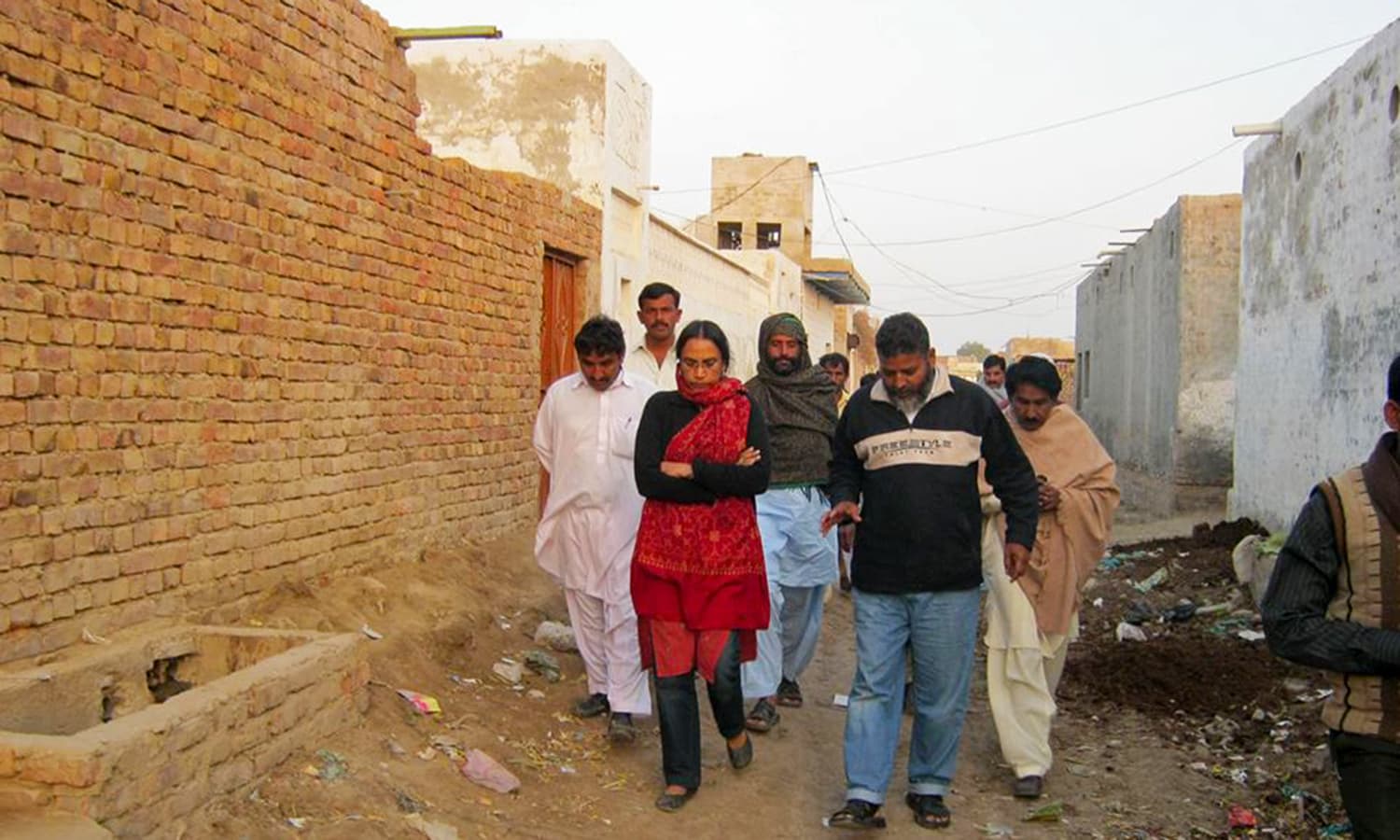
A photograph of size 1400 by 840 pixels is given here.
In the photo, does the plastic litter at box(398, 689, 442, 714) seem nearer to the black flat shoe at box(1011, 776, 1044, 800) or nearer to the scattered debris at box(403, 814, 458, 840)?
the scattered debris at box(403, 814, 458, 840)

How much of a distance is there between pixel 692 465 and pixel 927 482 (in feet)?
2.74

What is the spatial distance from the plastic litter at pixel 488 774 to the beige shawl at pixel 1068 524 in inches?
84.4

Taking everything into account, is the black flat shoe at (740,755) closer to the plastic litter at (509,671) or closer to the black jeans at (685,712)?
the black jeans at (685,712)

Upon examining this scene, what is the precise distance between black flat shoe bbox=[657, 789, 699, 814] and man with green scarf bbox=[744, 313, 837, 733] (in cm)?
112

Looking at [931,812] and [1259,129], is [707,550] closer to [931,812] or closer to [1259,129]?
[931,812]

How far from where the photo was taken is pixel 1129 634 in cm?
834

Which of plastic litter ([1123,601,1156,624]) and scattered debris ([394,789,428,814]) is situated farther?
plastic litter ([1123,601,1156,624])

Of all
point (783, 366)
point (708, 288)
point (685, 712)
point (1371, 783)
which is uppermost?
point (708, 288)

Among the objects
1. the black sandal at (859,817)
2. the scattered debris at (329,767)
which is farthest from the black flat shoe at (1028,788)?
the scattered debris at (329,767)

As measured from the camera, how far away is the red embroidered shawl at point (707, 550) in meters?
4.80

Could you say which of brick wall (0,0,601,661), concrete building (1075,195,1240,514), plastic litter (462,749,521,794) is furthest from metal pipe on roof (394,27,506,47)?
concrete building (1075,195,1240,514)

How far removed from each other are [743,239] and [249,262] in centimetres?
2738

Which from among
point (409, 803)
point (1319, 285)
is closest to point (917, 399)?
point (409, 803)

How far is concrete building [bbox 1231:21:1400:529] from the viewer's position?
8.12 m
